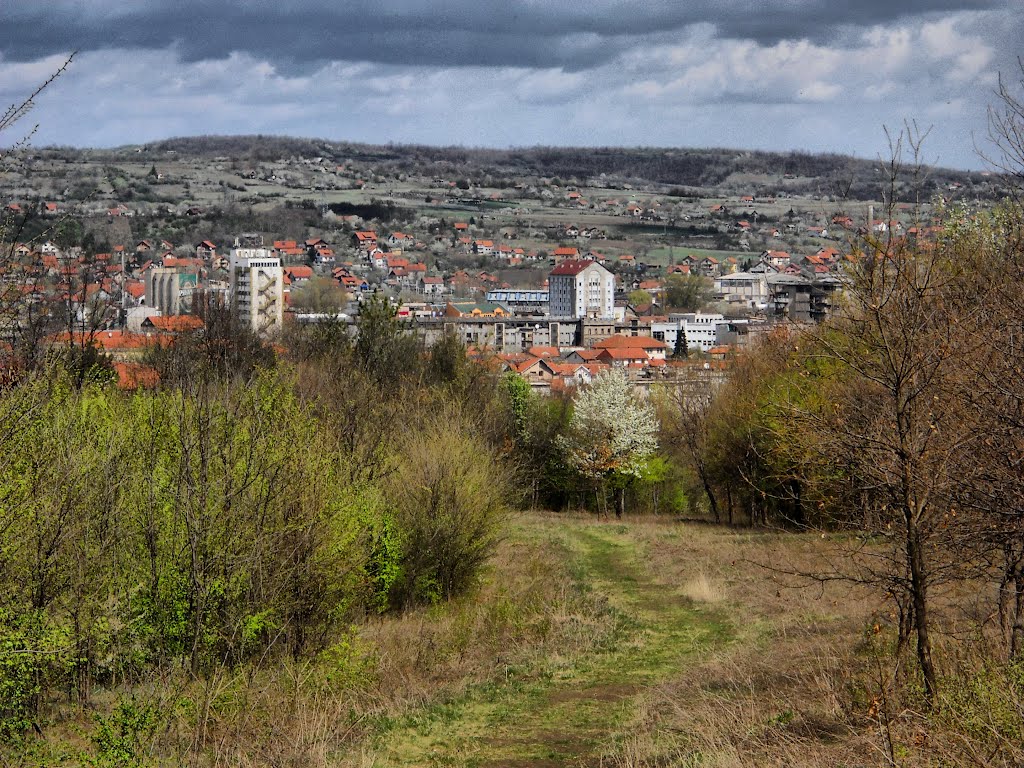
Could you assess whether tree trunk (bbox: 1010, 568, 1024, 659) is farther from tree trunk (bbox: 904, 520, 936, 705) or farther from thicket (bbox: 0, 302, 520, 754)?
thicket (bbox: 0, 302, 520, 754)

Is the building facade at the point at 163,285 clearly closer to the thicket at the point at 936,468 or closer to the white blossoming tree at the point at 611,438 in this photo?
the white blossoming tree at the point at 611,438

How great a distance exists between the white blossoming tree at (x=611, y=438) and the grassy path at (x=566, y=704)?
20.8 m

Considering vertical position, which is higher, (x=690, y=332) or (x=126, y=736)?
(x=126, y=736)

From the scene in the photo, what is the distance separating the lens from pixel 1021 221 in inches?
486

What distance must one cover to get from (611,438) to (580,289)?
118275 millimetres

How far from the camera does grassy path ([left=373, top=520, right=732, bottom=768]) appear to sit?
10.8 metres

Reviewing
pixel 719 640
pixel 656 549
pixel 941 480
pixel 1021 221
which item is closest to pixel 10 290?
pixel 941 480

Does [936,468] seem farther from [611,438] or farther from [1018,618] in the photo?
[611,438]

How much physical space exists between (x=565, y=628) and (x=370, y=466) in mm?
4164

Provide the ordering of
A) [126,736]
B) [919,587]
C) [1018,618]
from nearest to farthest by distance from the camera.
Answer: [919,587], [126,736], [1018,618]

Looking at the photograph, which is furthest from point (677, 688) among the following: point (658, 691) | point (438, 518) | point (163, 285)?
point (163, 285)

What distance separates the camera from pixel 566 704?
12523 mm

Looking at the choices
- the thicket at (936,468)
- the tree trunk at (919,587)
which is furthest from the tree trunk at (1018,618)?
the tree trunk at (919,587)

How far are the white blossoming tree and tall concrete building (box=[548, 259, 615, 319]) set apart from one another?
11291 centimetres
